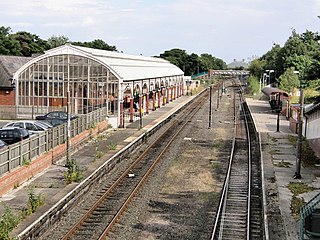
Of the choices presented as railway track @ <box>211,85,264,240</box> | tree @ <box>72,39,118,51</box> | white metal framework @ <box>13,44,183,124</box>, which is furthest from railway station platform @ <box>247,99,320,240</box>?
tree @ <box>72,39,118,51</box>

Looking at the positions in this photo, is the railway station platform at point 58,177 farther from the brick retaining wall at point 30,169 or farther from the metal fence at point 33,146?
the metal fence at point 33,146

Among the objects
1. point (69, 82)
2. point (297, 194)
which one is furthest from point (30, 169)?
point (69, 82)

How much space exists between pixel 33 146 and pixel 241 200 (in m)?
9.86

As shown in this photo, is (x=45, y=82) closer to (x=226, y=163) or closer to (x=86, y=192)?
(x=226, y=163)

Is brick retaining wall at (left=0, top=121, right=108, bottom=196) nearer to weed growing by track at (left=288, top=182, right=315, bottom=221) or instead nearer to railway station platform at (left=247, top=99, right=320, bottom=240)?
railway station platform at (left=247, top=99, right=320, bottom=240)

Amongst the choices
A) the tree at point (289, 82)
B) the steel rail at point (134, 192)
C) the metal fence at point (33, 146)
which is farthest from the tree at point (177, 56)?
the metal fence at point (33, 146)

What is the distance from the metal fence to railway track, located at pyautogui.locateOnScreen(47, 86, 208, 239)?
135 inches

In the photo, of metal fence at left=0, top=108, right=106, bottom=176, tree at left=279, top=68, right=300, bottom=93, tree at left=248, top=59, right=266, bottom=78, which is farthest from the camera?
tree at left=248, top=59, right=266, bottom=78

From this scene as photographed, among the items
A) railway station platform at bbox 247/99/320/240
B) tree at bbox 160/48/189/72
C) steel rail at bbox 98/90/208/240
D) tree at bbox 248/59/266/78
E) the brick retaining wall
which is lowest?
steel rail at bbox 98/90/208/240

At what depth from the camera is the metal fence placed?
65.7ft

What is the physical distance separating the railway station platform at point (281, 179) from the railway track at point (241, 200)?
1.59 feet

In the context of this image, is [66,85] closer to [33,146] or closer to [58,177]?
[33,146]

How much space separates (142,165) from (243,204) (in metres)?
8.55

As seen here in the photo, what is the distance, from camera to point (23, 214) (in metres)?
16.7
